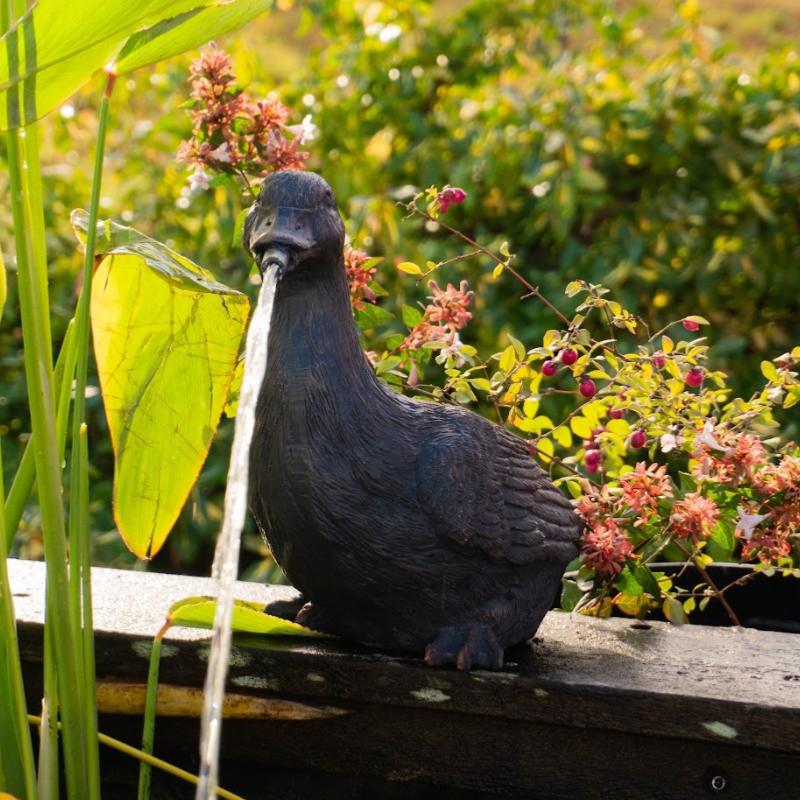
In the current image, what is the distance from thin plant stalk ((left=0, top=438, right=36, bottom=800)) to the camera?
3.56 ft

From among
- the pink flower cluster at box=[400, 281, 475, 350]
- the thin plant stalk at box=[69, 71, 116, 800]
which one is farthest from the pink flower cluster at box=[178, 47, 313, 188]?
the thin plant stalk at box=[69, 71, 116, 800]

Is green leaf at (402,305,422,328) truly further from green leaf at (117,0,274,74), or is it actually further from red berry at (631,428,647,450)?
green leaf at (117,0,274,74)

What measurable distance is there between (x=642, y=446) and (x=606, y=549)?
0.43 ft

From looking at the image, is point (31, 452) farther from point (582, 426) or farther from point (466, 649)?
point (582, 426)

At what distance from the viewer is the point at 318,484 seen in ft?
3.74

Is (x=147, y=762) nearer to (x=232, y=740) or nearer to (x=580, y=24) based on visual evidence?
(x=232, y=740)

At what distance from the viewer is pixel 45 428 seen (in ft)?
3.48

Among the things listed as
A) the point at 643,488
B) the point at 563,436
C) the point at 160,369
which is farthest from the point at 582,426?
the point at 160,369

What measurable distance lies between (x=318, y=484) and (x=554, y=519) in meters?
0.26

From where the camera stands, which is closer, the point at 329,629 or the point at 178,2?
the point at 178,2

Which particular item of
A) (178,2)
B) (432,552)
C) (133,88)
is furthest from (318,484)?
(133,88)

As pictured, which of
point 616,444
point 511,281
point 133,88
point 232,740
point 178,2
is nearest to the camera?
point 178,2

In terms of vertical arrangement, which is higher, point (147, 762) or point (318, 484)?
point (318, 484)

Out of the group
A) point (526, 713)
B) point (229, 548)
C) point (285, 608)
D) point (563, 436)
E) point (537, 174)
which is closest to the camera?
point (229, 548)
